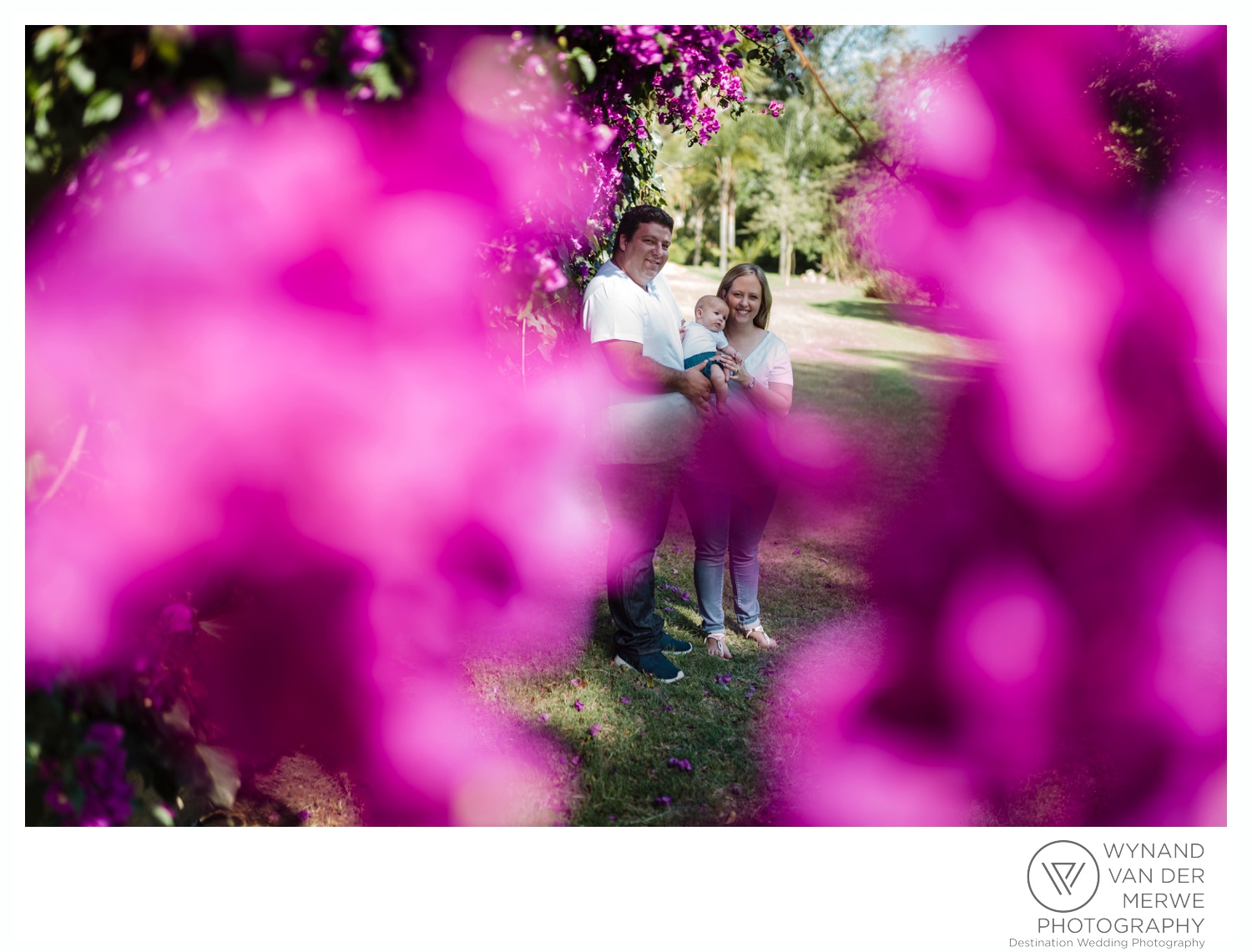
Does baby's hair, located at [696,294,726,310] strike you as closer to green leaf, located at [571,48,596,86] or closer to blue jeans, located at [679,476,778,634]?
blue jeans, located at [679,476,778,634]

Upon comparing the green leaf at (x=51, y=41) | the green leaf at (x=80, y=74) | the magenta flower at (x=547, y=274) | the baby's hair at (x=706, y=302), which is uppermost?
the green leaf at (x=51, y=41)

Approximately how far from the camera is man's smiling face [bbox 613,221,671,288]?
2443mm

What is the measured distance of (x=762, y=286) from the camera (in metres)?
2.73

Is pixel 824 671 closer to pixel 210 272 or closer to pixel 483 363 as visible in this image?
pixel 483 363

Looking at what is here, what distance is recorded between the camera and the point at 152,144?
5.68ft

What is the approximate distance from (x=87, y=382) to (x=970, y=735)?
262 cm

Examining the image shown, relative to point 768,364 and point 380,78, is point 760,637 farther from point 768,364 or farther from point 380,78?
point 380,78

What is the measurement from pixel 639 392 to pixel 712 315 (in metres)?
0.37

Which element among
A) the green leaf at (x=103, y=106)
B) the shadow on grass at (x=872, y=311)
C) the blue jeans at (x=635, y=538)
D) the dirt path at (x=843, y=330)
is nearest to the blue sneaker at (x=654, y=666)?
the blue jeans at (x=635, y=538)

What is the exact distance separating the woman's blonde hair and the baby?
4.8 inches

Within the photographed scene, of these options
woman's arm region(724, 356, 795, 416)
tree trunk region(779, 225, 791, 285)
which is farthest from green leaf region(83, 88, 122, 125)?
tree trunk region(779, 225, 791, 285)

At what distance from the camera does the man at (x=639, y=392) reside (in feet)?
7.93

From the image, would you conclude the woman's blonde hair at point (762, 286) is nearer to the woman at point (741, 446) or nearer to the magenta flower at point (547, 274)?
the woman at point (741, 446)
